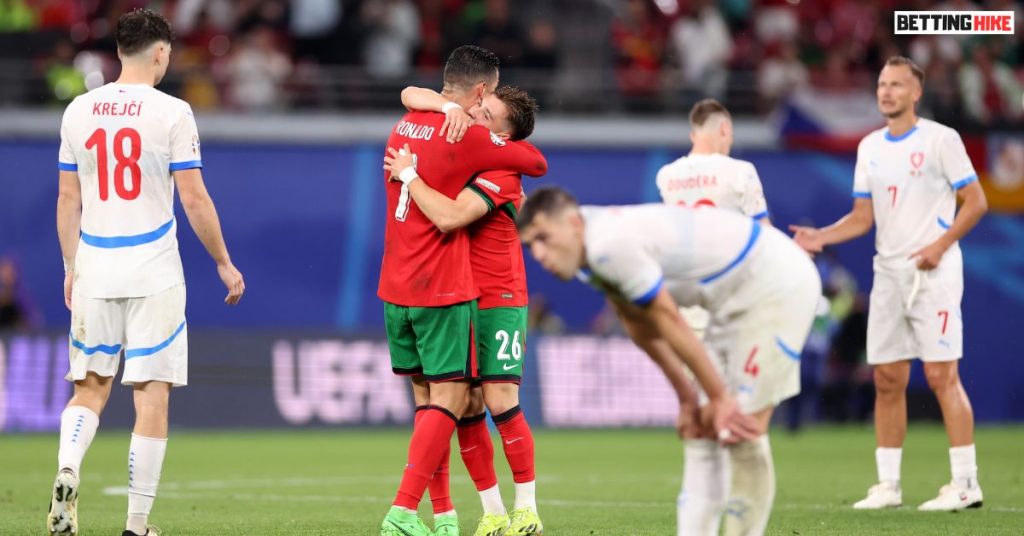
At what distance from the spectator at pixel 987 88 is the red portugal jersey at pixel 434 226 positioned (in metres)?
16.1

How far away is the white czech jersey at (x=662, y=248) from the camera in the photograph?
18.3 ft

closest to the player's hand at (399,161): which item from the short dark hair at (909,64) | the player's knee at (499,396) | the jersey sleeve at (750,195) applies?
the player's knee at (499,396)

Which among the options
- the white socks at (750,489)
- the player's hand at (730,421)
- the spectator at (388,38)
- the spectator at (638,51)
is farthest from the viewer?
the spectator at (638,51)

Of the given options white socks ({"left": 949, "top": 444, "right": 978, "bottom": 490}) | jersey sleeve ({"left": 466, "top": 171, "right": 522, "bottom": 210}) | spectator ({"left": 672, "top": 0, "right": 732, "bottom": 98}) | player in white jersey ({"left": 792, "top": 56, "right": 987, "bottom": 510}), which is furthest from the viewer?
spectator ({"left": 672, "top": 0, "right": 732, "bottom": 98})

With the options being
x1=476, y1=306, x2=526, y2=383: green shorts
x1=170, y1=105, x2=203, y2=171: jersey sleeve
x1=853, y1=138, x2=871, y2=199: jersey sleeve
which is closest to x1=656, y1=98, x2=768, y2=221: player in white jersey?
x1=853, y1=138, x2=871, y2=199: jersey sleeve

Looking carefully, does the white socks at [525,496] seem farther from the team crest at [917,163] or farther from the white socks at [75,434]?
the team crest at [917,163]

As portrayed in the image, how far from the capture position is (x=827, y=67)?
23.3 m

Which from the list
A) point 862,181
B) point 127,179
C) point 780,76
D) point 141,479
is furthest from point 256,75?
point 141,479

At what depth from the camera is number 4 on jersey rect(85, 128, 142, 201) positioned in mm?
7305

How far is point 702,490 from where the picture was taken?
609 cm

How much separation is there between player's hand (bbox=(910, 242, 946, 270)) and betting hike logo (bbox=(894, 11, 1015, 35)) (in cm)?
1157

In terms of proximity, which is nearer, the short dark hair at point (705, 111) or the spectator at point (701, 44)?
the short dark hair at point (705, 111)

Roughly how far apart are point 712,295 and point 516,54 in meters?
15.9

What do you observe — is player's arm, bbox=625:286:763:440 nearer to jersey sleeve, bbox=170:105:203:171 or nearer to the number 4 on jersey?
jersey sleeve, bbox=170:105:203:171
